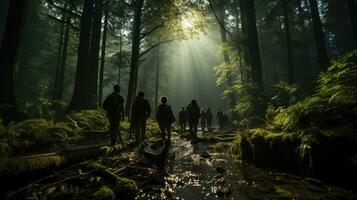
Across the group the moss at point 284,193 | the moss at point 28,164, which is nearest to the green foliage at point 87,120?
the moss at point 28,164

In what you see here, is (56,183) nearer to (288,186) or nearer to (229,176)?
(229,176)

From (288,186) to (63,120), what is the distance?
9.93 metres

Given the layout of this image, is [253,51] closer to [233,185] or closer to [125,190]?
[233,185]

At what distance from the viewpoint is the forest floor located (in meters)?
4.38

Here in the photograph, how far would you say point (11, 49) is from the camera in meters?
11.0

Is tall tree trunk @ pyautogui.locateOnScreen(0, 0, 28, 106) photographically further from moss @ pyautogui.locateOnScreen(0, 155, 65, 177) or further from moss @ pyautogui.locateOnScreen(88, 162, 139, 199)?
moss @ pyautogui.locateOnScreen(88, 162, 139, 199)

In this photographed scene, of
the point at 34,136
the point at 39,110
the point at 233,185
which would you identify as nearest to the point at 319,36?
the point at 233,185

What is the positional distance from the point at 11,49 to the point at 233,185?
10.2 m

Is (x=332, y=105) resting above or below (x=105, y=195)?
above

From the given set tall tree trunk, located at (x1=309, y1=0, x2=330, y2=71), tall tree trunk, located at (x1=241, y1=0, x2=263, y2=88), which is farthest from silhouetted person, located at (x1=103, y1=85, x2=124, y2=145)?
tall tree trunk, located at (x1=309, y1=0, x2=330, y2=71)

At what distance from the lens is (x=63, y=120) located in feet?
39.3

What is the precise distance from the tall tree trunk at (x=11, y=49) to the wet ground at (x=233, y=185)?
749cm

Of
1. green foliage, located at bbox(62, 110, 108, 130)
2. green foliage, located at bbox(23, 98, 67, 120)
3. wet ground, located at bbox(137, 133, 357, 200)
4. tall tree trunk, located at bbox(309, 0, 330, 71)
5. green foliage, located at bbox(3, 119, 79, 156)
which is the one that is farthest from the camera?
tall tree trunk, located at bbox(309, 0, 330, 71)

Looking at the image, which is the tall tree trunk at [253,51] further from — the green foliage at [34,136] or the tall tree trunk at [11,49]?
the tall tree trunk at [11,49]
